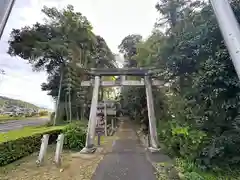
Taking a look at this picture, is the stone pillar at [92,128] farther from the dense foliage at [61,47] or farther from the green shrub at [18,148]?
the dense foliage at [61,47]

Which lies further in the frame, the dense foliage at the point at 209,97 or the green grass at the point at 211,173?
the green grass at the point at 211,173

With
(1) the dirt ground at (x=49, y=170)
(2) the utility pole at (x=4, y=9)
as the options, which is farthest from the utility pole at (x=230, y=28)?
(1) the dirt ground at (x=49, y=170)

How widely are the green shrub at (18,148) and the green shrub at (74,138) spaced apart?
1242 millimetres

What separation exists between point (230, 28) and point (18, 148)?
7.03 m

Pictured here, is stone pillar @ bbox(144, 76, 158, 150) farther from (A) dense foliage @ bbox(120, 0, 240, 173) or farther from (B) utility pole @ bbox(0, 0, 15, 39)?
(B) utility pole @ bbox(0, 0, 15, 39)

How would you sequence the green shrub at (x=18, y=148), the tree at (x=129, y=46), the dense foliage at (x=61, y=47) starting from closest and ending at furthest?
the green shrub at (x=18, y=148) < the dense foliage at (x=61, y=47) < the tree at (x=129, y=46)

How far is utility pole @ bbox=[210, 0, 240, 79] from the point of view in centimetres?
141

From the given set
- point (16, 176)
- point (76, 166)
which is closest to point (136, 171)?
point (76, 166)

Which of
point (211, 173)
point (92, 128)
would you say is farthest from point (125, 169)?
point (92, 128)

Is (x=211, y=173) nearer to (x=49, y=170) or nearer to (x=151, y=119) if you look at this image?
(x=49, y=170)

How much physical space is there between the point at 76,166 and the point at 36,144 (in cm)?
294

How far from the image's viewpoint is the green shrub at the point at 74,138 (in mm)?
8888

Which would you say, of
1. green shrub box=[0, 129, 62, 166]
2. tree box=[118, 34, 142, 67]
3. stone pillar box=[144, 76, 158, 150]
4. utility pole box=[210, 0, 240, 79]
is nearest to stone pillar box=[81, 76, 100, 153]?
green shrub box=[0, 129, 62, 166]

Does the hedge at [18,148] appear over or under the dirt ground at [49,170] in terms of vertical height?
over
